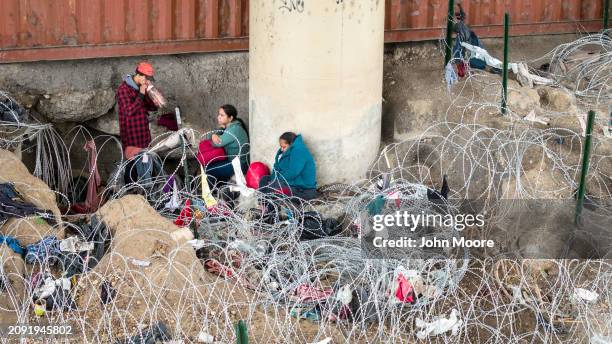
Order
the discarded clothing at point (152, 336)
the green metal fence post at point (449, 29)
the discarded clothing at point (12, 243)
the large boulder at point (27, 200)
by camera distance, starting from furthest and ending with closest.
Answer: the green metal fence post at point (449, 29) < the large boulder at point (27, 200) < the discarded clothing at point (12, 243) < the discarded clothing at point (152, 336)

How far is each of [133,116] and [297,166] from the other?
1784mm

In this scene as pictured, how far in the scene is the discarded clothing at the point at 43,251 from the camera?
383 inches

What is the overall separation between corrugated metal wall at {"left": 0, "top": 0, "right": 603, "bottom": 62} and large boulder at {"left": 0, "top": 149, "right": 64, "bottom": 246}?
5.68 ft

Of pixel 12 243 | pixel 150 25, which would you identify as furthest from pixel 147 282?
pixel 150 25

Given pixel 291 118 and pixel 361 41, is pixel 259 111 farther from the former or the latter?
pixel 361 41

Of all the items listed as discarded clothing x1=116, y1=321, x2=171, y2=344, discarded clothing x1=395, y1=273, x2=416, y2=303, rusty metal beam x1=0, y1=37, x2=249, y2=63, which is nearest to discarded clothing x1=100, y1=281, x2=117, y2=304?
discarded clothing x1=116, y1=321, x2=171, y2=344

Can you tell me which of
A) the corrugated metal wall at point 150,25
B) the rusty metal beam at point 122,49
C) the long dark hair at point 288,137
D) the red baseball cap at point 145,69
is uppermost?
the corrugated metal wall at point 150,25

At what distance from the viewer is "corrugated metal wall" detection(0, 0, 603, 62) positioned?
40.2 feet

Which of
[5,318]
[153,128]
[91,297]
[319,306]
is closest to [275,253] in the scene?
[319,306]

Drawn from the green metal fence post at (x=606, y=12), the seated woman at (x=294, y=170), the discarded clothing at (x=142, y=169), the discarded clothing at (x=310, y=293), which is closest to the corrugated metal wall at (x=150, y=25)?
the green metal fence post at (x=606, y=12)

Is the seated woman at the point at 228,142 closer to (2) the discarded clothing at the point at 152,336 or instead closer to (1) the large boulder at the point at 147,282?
(1) the large boulder at the point at 147,282

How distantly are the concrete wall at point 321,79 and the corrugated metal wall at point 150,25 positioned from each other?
1.41 meters

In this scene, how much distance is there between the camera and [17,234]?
32.8 ft

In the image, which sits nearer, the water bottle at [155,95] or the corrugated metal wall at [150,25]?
the water bottle at [155,95]
